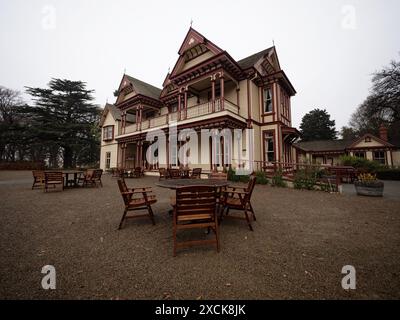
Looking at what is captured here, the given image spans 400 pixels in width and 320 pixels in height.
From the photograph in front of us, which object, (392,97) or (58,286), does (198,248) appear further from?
(392,97)

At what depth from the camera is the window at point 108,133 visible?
71.7 feet

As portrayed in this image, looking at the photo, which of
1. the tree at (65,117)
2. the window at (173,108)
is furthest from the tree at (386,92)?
the tree at (65,117)

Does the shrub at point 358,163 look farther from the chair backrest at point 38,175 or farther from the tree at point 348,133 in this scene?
the tree at point 348,133

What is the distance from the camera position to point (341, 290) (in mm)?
2025

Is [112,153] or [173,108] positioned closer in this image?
[173,108]

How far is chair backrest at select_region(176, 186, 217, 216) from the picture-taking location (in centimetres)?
285

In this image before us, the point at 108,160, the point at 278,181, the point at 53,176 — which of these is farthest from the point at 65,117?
the point at 278,181

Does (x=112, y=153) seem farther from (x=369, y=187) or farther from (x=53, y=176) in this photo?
(x=369, y=187)

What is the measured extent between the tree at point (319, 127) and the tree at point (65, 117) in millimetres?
45120

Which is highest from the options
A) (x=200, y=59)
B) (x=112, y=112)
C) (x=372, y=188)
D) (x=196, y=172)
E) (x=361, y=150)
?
(x=200, y=59)

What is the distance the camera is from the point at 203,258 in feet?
8.88

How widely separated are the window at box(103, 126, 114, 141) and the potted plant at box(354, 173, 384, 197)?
2307 centimetres

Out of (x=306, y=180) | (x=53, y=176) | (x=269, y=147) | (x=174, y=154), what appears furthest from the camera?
(x=174, y=154)

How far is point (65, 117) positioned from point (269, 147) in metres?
31.5
